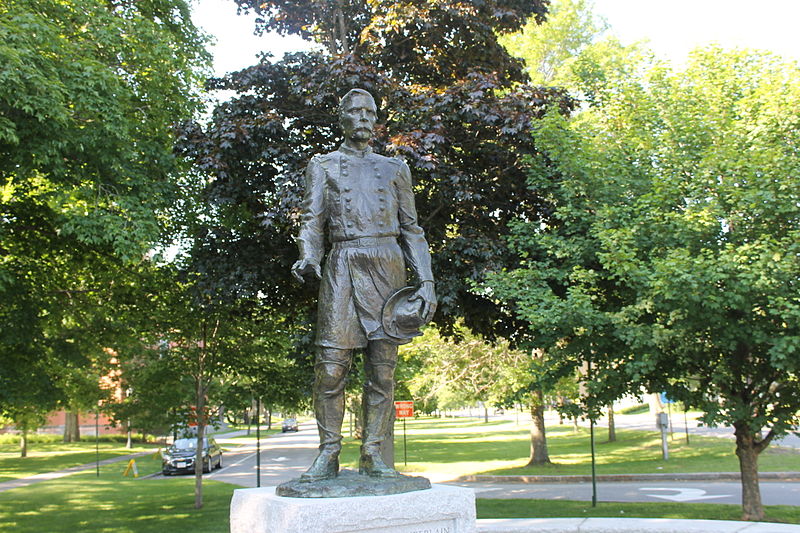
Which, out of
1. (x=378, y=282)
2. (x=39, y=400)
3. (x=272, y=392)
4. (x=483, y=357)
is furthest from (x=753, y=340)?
(x=483, y=357)

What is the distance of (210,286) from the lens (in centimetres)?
1180

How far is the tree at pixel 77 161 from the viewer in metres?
10.1

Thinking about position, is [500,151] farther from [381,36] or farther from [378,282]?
[378,282]

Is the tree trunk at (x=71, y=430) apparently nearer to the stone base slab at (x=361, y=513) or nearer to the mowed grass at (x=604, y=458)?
the mowed grass at (x=604, y=458)

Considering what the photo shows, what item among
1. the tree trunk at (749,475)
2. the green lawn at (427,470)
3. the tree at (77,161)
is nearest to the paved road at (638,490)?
the green lawn at (427,470)

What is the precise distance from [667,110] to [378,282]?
813 cm

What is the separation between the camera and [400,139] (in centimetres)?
1067

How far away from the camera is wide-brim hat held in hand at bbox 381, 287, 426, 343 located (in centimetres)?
562

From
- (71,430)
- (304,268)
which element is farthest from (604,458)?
(71,430)

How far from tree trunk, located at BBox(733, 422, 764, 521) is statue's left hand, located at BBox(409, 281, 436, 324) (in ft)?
25.4

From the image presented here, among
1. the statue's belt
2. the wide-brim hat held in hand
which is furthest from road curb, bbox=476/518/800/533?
the statue's belt

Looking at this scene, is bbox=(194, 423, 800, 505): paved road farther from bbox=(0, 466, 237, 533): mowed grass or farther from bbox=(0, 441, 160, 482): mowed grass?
bbox=(0, 441, 160, 482): mowed grass

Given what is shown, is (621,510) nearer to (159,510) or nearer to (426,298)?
(426,298)

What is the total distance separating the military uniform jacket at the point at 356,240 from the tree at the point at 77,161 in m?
5.51
